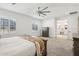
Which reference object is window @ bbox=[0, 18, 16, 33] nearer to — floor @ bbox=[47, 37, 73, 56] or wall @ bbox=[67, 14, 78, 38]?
floor @ bbox=[47, 37, 73, 56]

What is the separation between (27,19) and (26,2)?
31 cm

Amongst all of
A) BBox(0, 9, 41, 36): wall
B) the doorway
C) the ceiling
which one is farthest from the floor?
the ceiling

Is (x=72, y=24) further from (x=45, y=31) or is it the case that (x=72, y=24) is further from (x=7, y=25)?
(x=7, y=25)

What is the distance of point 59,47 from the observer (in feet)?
6.38

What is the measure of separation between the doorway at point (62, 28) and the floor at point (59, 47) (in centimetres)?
7

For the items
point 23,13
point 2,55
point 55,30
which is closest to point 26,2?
point 23,13

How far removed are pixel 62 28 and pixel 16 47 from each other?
0.92 metres

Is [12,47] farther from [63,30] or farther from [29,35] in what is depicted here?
[63,30]

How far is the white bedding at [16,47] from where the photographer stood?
183 centimetres

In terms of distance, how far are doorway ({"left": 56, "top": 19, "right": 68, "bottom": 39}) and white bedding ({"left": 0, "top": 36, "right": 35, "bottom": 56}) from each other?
0.54 meters

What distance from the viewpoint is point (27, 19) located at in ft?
6.38

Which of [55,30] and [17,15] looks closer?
[17,15]

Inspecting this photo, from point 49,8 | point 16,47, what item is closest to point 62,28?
point 49,8

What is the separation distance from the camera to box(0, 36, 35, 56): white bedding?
1828 mm
